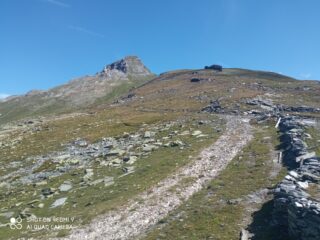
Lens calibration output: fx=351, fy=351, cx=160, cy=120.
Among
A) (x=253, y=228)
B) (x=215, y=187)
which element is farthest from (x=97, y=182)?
(x=253, y=228)

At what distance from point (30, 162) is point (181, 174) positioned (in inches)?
1253

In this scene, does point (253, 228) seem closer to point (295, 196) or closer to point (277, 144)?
point (295, 196)

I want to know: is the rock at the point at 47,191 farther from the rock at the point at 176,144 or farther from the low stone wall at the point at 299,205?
the low stone wall at the point at 299,205

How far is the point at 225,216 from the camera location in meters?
26.5

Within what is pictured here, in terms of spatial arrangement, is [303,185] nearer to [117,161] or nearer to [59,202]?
[59,202]

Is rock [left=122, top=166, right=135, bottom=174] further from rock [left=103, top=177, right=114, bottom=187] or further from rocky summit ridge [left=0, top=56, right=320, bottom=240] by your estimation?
rock [left=103, top=177, right=114, bottom=187]

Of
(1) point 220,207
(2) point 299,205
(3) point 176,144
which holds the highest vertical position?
(3) point 176,144

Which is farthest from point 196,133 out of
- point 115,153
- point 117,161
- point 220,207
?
point 220,207

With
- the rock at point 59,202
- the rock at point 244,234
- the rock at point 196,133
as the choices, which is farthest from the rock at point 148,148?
the rock at point 244,234

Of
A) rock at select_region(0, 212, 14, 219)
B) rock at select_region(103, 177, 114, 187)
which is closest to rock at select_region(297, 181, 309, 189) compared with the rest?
rock at select_region(103, 177, 114, 187)
